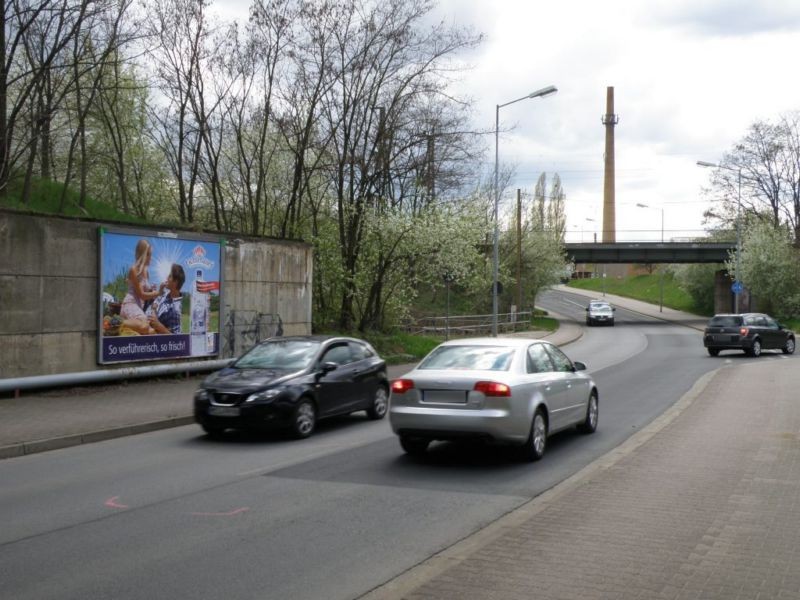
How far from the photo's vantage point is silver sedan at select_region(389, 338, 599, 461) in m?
9.34

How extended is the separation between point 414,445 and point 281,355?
350 cm

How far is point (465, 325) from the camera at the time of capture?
46.0 metres

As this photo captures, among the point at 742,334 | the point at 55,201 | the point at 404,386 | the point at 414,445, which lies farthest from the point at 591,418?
the point at 742,334

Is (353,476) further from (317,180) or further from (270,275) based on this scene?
(317,180)

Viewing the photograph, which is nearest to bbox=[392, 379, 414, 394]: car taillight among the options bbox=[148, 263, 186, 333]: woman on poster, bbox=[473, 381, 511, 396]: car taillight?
bbox=[473, 381, 511, 396]: car taillight

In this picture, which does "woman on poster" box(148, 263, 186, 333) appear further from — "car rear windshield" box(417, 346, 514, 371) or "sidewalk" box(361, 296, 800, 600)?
"sidewalk" box(361, 296, 800, 600)

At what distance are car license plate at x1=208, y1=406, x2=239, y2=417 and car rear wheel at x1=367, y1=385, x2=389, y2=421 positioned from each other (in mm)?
3067

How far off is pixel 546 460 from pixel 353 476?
243cm

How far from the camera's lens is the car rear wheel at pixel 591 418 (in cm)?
1196

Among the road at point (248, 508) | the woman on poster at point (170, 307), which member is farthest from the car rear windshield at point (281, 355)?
the woman on poster at point (170, 307)

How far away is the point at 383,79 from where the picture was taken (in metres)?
26.0

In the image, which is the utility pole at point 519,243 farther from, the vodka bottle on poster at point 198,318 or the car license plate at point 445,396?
the car license plate at point 445,396

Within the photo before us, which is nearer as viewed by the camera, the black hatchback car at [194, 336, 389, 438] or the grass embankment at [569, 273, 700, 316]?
the black hatchback car at [194, 336, 389, 438]

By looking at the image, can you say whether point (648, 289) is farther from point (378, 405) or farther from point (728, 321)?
point (378, 405)
